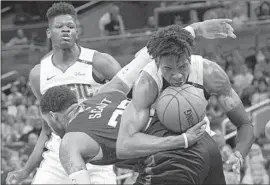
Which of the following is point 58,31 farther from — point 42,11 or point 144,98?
point 42,11

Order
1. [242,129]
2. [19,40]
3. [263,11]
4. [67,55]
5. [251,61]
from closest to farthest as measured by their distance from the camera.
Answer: [242,129] → [67,55] → [251,61] → [263,11] → [19,40]

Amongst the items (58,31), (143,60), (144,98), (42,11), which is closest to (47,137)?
(58,31)

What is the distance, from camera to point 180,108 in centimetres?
520

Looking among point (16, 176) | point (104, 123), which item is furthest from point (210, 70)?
point (16, 176)

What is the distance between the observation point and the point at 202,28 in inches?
235

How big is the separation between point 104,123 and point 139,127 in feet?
1.79

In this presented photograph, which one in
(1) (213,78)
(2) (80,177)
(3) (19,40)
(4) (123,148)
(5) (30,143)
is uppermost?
(1) (213,78)

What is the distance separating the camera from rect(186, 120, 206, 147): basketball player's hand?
5.19 metres

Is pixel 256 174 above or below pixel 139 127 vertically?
below

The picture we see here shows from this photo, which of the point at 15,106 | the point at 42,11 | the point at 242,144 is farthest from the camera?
the point at 42,11

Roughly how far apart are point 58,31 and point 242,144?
7.53 feet

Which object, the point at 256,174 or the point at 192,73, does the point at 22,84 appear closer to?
the point at 256,174

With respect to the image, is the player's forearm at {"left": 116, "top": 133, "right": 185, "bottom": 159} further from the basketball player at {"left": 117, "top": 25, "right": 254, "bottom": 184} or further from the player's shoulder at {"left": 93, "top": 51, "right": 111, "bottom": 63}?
the player's shoulder at {"left": 93, "top": 51, "right": 111, "bottom": 63}

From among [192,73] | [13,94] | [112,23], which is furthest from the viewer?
[112,23]
